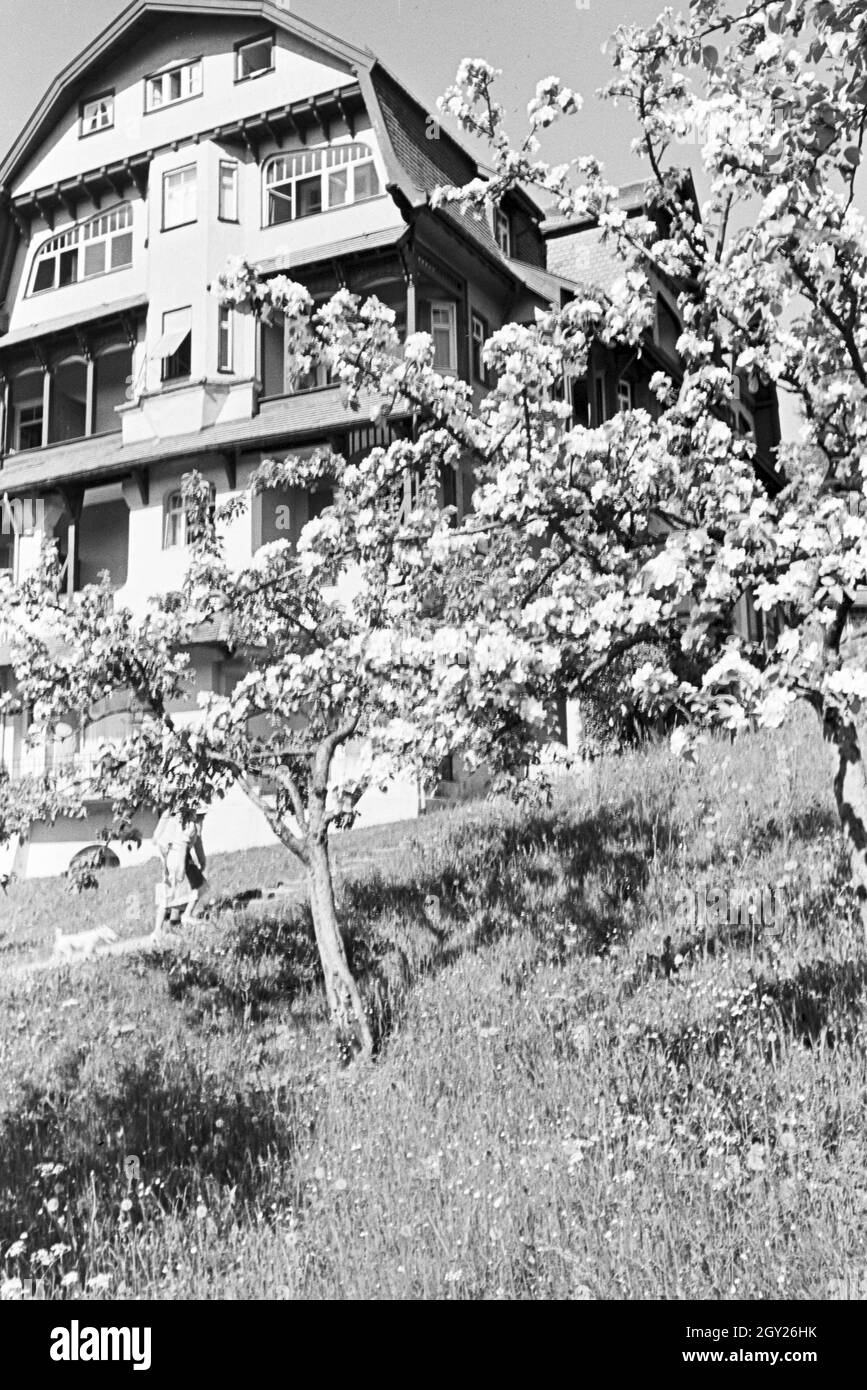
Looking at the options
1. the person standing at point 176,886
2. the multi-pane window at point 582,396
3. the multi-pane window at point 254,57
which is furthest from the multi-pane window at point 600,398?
the person standing at point 176,886

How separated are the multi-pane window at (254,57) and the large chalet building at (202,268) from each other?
52 mm

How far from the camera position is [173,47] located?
2498 centimetres

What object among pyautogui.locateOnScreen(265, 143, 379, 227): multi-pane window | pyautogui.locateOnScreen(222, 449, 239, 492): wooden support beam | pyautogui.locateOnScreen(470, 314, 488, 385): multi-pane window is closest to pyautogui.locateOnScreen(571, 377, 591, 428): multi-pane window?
pyautogui.locateOnScreen(470, 314, 488, 385): multi-pane window

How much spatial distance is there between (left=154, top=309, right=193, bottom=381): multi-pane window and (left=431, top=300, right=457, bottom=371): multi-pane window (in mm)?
5173

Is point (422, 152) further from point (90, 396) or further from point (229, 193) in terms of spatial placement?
point (90, 396)

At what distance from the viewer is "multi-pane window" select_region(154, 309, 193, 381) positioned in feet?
82.4

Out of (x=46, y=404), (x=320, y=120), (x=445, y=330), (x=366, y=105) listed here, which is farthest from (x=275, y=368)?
(x=46, y=404)

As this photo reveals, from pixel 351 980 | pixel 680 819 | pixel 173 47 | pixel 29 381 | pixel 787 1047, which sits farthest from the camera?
pixel 29 381

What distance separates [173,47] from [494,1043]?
23634 mm

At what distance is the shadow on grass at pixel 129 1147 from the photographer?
7.25m

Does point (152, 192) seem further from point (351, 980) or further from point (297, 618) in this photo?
point (351, 980)

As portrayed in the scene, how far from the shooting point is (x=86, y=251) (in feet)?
88.7

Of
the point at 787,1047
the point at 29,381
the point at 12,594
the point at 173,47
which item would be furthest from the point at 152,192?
the point at 787,1047

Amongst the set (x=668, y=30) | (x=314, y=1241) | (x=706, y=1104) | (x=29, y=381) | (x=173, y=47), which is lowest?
(x=314, y=1241)
